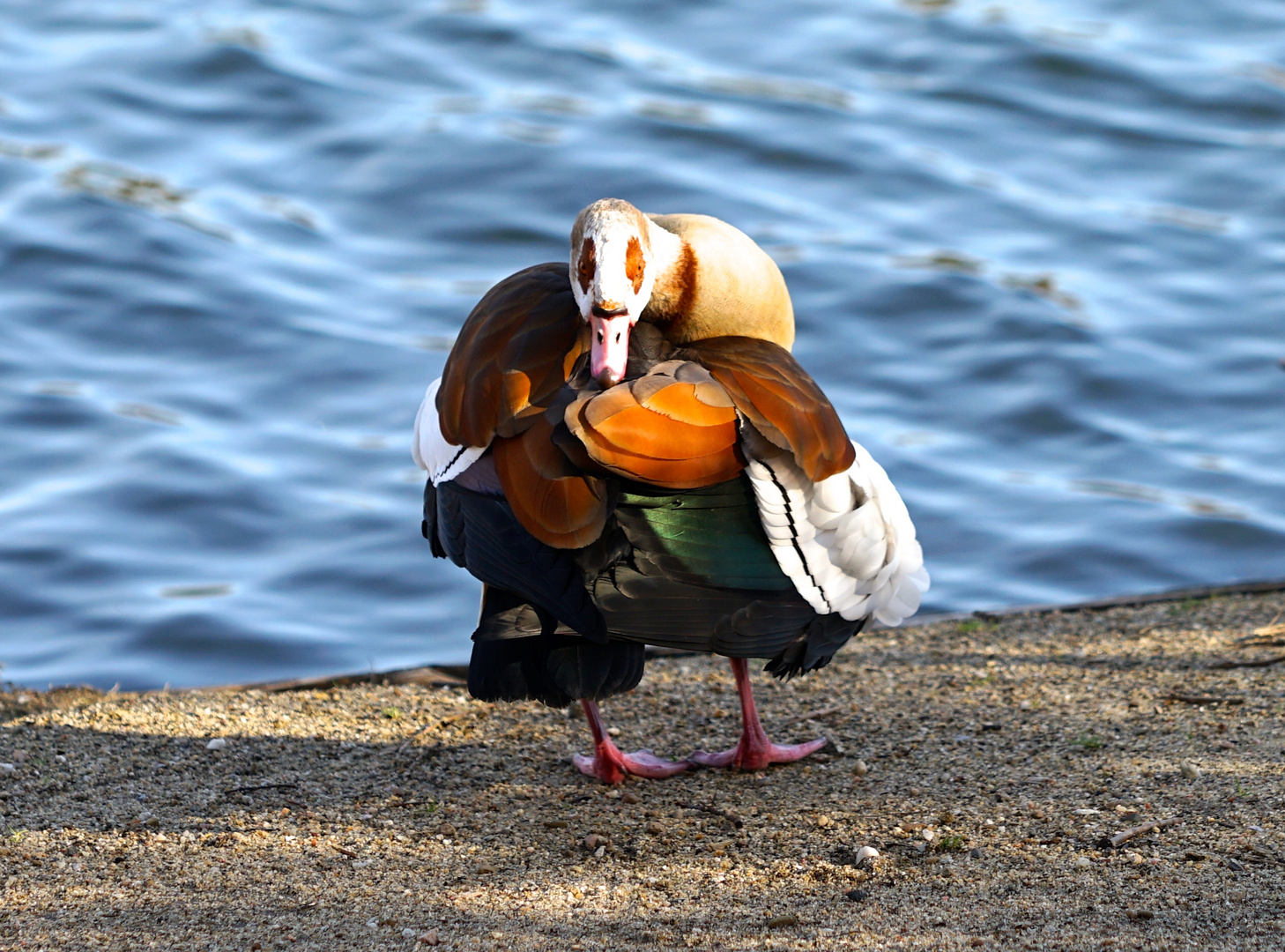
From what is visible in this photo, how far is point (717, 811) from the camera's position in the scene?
158 inches

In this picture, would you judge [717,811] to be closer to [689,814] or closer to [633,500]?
[689,814]

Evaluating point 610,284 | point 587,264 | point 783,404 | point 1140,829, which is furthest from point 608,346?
point 1140,829

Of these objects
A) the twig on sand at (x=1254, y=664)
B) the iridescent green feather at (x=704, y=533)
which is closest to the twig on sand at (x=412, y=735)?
the iridescent green feather at (x=704, y=533)

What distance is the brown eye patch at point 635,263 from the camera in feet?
13.7

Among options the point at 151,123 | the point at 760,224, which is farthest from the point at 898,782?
the point at 151,123

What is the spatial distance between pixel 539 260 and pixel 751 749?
256 inches

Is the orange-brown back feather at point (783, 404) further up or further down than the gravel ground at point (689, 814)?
further up

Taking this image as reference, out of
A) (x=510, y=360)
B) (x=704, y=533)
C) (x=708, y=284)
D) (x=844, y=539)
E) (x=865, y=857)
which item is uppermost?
(x=708, y=284)

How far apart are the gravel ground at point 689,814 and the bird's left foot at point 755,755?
4 cm

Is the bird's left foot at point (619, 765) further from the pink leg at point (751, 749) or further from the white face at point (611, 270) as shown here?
the white face at point (611, 270)

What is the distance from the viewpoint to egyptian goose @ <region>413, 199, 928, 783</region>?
359 centimetres

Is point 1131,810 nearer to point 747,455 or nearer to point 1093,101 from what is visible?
point 747,455

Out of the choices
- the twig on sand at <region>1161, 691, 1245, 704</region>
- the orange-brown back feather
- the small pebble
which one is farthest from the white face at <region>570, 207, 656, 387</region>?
the twig on sand at <region>1161, 691, 1245, 704</region>

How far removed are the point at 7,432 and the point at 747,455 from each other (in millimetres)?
5965
